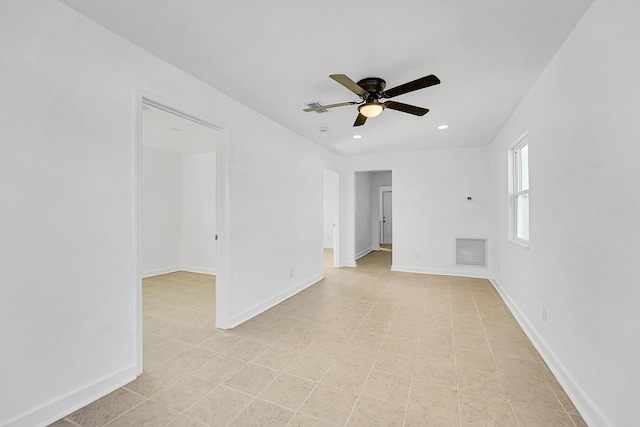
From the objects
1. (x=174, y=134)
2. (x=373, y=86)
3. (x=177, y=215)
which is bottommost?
(x=177, y=215)

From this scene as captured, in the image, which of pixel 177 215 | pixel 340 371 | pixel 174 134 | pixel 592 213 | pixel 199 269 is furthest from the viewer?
pixel 177 215

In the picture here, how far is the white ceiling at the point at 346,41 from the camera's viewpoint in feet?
5.44

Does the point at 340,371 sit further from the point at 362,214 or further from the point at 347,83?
the point at 362,214

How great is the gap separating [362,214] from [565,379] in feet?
19.3

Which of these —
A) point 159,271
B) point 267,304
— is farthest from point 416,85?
point 159,271

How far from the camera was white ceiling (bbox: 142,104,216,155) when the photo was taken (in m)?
3.55

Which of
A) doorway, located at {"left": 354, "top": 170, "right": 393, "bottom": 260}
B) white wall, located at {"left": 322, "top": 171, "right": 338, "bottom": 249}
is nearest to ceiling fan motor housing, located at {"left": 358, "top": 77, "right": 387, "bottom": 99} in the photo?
doorway, located at {"left": 354, "top": 170, "right": 393, "bottom": 260}

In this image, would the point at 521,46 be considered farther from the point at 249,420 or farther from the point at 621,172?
the point at 249,420

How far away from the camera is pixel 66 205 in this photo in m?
1.69

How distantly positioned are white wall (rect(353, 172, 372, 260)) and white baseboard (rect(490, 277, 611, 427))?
4.29 metres

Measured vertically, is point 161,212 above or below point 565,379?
above

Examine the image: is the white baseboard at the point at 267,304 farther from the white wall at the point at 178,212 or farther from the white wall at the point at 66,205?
the white wall at the point at 178,212

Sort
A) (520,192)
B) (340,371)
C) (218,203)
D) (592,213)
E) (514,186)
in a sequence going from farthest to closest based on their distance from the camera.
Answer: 1. (514,186)
2. (520,192)
3. (218,203)
4. (340,371)
5. (592,213)

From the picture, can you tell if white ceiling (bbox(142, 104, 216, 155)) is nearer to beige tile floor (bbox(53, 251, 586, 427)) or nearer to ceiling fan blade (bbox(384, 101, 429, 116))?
ceiling fan blade (bbox(384, 101, 429, 116))
